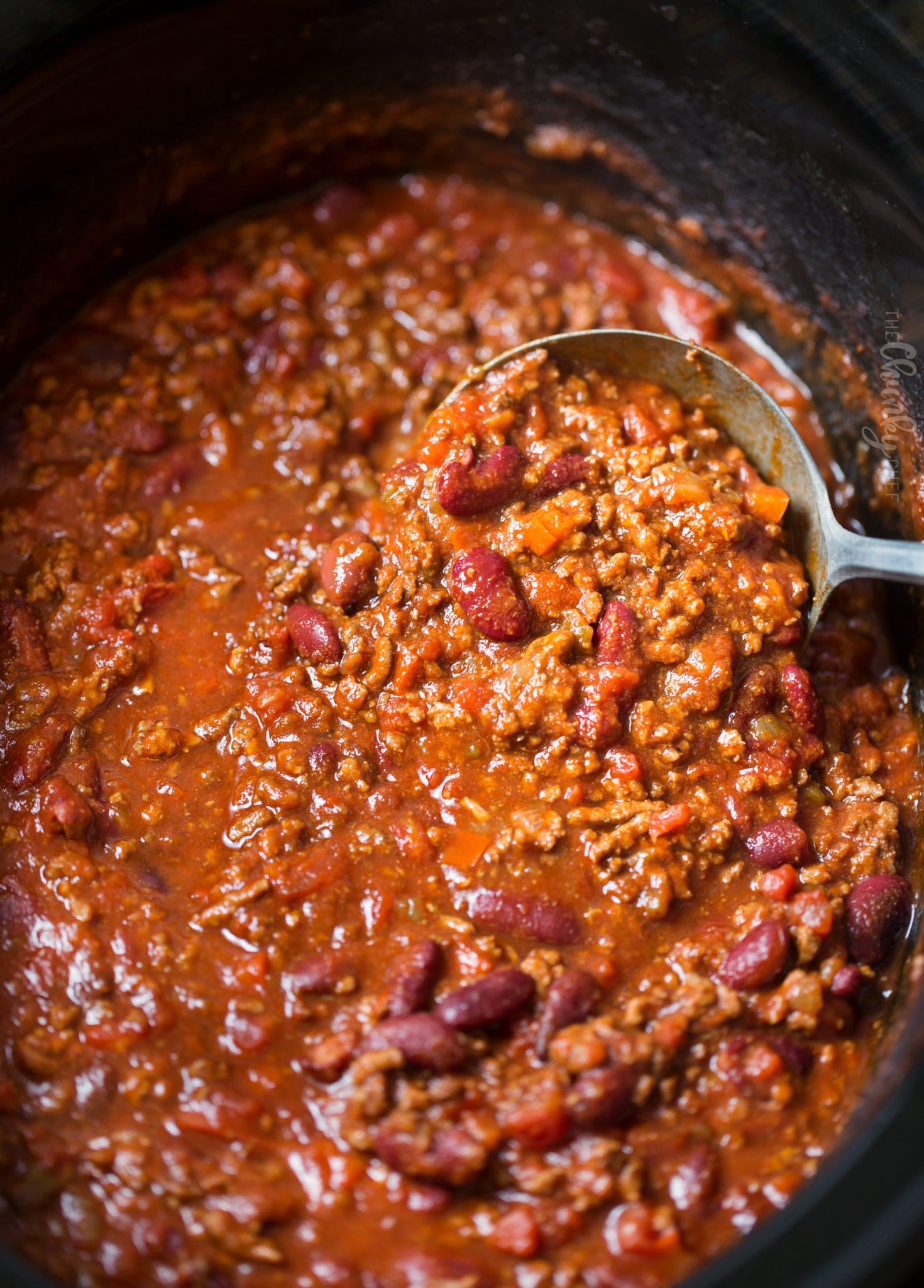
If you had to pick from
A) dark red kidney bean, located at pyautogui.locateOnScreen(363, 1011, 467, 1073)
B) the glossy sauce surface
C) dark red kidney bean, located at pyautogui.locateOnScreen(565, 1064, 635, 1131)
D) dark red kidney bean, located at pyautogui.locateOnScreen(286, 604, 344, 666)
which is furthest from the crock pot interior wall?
dark red kidney bean, located at pyautogui.locateOnScreen(363, 1011, 467, 1073)

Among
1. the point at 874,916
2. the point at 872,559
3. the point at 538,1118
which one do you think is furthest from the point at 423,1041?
the point at 872,559

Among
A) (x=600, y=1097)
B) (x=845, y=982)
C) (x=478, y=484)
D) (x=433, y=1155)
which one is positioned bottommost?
(x=433, y=1155)

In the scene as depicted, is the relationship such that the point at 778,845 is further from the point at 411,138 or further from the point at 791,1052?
the point at 411,138

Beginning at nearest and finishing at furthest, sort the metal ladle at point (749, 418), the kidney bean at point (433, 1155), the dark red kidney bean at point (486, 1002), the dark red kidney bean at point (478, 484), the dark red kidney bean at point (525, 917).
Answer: the kidney bean at point (433, 1155) < the dark red kidney bean at point (486, 1002) < the dark red kidney bean at point (525, 917) < the dark red kidney bean at point (478, 484) < the metal ladle at point (749, 418)

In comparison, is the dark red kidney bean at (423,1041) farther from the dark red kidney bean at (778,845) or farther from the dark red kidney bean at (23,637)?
the dark red kidney bean at (23,637)

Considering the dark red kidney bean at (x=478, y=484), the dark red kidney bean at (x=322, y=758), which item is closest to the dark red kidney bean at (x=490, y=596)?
the dark red kidney bean at (x=478, y=484)

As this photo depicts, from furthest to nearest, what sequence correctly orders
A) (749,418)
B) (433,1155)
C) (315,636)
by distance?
1. (749,418)
2. (315,636)
3. (433,1155)

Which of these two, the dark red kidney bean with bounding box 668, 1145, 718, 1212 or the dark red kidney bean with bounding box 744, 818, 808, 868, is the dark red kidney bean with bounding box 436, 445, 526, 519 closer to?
the dark red kidney bean with bounding box 744, 818, 808, 868
